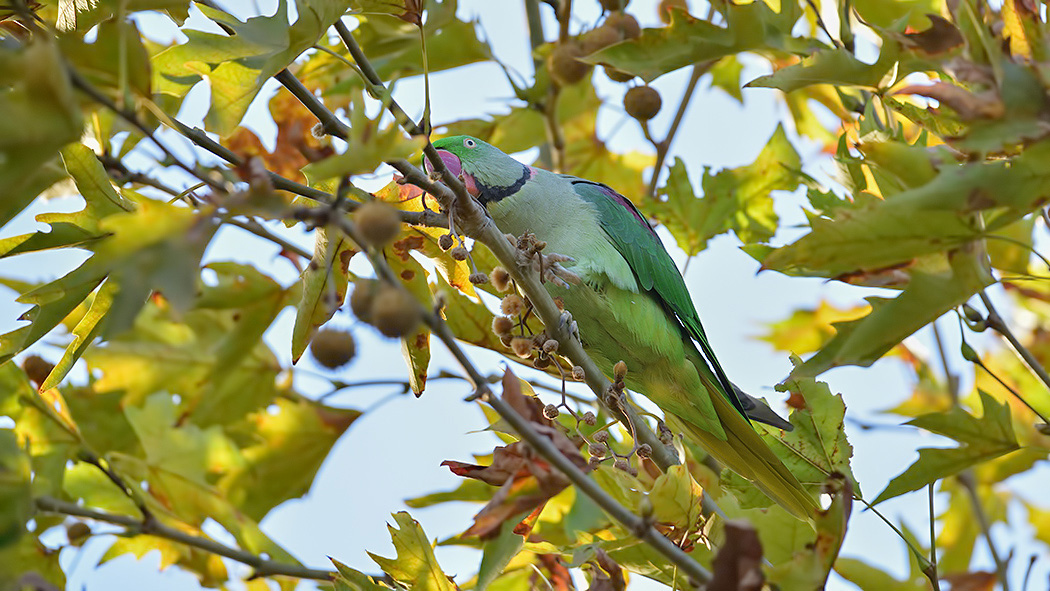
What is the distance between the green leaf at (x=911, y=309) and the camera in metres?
1.79

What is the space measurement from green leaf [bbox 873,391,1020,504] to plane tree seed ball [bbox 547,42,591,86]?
5.82ft

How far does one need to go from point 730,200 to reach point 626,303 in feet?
2.24

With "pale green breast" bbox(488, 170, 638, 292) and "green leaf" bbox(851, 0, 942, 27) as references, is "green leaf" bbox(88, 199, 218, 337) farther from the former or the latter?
"green leaf" bbox(851, 0, 942, 27)

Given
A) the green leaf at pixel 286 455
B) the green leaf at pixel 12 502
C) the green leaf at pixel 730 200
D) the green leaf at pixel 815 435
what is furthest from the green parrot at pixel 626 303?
the green leaf at pixel 12 502

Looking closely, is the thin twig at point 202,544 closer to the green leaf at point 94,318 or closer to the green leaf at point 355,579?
the green leaf at point 355,579

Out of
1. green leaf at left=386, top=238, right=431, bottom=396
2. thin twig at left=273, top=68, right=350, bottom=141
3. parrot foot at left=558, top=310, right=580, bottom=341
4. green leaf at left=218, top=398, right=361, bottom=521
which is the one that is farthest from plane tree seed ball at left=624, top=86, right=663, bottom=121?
thin twig at left=273, top=68, right=350, bottom=141

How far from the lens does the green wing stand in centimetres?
348

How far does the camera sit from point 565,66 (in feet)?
11.3

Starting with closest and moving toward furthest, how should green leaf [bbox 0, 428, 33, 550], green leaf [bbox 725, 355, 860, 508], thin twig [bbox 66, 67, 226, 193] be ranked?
thin twig [bbox 66, 67, 226, 193] → green leaf [bbox 0, 428, 33, 550] → green leaf [bbox 725, 355, 860, 508]

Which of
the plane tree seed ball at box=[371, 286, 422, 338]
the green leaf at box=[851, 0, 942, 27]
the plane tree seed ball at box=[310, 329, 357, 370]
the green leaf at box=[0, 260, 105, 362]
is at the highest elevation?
the green leaf at box=[851, 0, 942, 27]

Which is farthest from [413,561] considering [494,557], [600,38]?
[600,38]

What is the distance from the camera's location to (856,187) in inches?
112

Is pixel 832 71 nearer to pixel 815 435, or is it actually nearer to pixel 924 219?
pixel 924 219

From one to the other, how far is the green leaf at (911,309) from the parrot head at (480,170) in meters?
1.69
